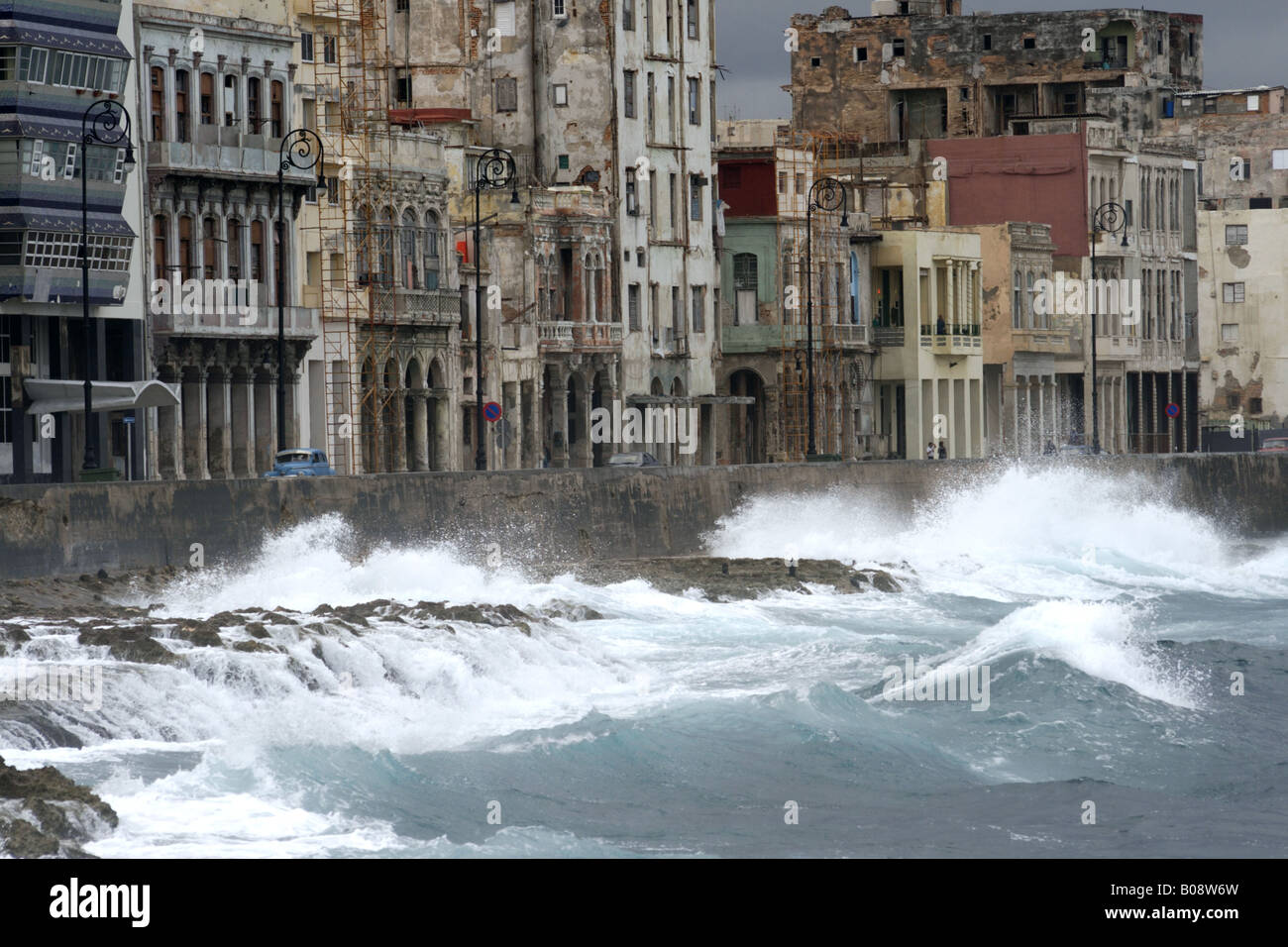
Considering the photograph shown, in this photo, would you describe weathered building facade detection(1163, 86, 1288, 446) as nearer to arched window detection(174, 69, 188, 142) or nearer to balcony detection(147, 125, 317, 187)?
balcony detection(147, 125, 317, 187)

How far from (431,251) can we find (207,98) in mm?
8483

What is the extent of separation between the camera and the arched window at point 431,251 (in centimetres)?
6594

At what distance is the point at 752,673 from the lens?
36625 millimetres

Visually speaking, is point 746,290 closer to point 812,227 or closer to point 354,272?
point 812,227

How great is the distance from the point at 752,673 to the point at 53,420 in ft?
75.0

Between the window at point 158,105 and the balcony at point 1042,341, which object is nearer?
the window at point 158,105

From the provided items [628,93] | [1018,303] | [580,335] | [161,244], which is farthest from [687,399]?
[161,244]

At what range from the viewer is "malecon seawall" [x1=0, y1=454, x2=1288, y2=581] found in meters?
38.7

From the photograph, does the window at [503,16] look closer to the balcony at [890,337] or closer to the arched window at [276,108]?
the arched window at [276,108]

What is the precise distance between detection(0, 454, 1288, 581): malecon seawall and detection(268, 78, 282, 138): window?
46.4ft

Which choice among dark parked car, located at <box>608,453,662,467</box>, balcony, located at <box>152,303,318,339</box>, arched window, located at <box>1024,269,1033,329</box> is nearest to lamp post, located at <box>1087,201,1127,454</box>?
arched window, located at <box>1024,269,1033,329</box>

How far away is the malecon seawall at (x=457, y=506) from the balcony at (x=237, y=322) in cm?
1085

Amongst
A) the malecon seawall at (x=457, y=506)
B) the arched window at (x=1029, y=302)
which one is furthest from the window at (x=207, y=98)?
the arched window at (x=1029, y=302)

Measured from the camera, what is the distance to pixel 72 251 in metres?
54.4
